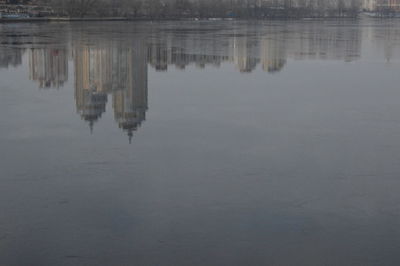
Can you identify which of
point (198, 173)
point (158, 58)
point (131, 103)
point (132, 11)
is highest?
point (132, 11)

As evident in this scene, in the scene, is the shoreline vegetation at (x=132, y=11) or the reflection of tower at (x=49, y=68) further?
the shoreline vegetation at (x=132, y=11)

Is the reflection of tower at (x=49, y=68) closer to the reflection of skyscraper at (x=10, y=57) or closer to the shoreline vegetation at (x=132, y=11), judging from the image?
the reflection of skyscraper at (x=10, y=57)

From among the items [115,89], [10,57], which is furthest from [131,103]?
[10,57]

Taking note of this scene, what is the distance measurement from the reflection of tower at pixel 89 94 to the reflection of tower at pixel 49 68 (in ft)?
1.38

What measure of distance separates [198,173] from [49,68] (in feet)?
27.2

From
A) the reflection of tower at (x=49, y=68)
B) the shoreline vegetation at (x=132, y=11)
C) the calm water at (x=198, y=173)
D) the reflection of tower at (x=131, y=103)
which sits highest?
the shoreline vegetation at (x=132, y=11)

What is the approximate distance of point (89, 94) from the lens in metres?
10.1

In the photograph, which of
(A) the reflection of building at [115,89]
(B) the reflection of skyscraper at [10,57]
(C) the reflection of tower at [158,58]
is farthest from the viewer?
(B) the reflection of skyscraper at [10,57]

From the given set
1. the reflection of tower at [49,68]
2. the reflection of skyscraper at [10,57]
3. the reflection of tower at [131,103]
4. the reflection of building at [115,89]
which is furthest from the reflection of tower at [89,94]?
the reflection of skyscraper at [10,57]

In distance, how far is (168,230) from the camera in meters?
4.58

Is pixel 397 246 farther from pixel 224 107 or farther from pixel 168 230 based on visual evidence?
Answer: pixel 224 107

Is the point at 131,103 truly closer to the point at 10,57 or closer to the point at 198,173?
the point at 198,173

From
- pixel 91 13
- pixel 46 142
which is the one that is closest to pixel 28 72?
pixel 46 142

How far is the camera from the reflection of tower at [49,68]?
13.1 metres
